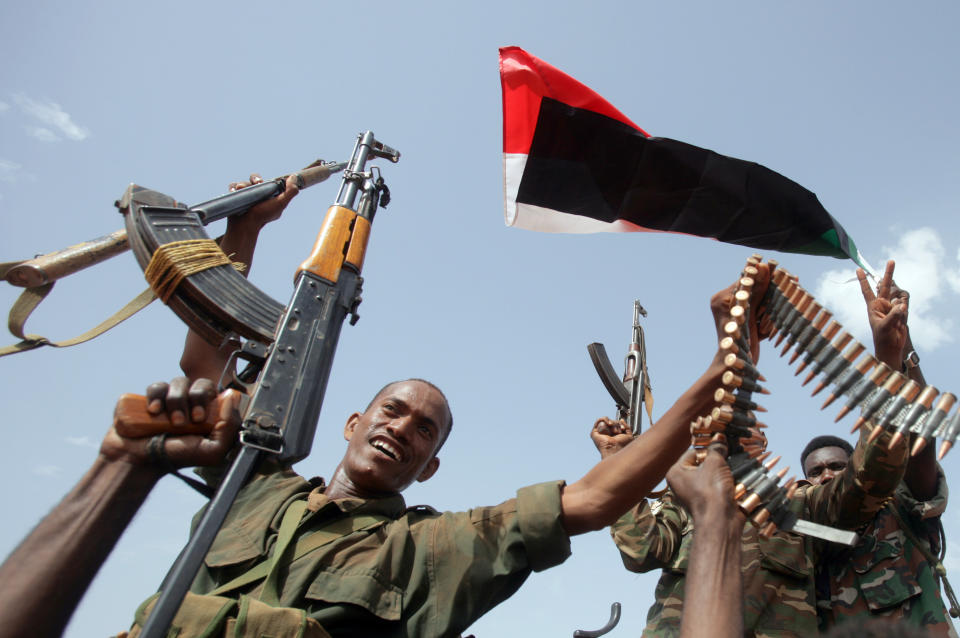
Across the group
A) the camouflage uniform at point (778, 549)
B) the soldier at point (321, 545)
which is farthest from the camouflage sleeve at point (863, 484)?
the soldier at point (321, 545)

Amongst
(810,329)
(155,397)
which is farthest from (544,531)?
(155,397)

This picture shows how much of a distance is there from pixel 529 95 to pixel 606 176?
2.84 feet

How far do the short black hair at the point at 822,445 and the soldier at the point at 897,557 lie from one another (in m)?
0.94

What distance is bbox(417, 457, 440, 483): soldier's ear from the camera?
157 inches

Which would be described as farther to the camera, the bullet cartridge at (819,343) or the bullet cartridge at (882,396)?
the bullet cartridge at (819,343)

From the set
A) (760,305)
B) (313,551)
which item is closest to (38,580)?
(313,551)

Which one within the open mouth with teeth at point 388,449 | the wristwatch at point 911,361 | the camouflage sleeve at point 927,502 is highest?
the wristwatch at point 911,361

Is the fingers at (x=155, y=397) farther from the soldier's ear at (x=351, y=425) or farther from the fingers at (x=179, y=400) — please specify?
the soldier's ear at (x=351, y=425)

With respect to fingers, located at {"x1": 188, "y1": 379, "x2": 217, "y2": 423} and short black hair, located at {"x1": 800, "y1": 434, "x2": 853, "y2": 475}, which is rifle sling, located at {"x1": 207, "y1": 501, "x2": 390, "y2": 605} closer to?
fingers, located at {"x1": 188, "y1": 379, "x2": 217, "y2": 423}

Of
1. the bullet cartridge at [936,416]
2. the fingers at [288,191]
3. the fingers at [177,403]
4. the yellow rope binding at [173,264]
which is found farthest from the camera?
the fingers at [288,191]

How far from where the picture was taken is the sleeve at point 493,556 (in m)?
2.78

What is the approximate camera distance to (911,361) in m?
4.43

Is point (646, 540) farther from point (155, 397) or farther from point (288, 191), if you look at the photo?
point (288, 191)

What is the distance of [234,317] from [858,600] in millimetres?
3776
